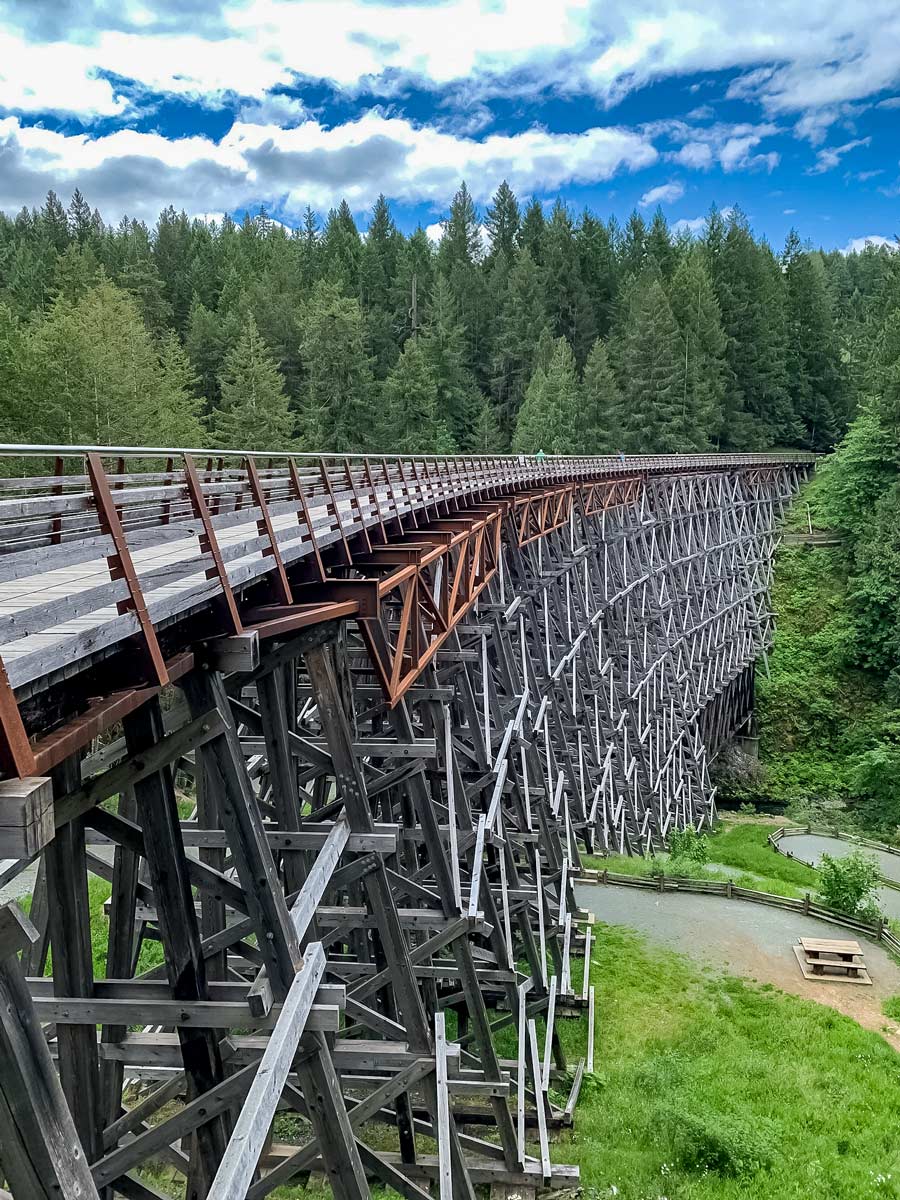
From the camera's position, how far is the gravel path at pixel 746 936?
14.9 meters

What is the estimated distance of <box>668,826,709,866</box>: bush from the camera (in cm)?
2225

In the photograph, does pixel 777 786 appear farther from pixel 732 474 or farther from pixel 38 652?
pixel 38 652

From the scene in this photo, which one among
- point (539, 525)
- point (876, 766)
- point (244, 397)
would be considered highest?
point (244, 397)

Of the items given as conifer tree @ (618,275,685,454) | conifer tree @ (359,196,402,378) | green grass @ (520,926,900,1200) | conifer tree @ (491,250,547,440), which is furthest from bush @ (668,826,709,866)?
conifer tree @ (359,196,402,378)

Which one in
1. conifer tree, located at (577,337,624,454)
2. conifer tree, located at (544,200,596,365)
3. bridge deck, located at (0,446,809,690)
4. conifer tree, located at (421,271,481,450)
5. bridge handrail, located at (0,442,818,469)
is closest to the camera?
bridge deck, located at (0,446,809,690)

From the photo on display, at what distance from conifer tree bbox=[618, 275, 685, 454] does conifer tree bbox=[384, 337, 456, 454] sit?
42.1ft

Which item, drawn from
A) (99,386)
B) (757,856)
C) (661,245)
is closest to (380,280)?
(661,245)

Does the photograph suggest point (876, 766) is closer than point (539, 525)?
No

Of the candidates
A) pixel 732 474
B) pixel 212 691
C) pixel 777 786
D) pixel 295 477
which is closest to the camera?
pixel 212 691

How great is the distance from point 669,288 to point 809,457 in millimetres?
16769

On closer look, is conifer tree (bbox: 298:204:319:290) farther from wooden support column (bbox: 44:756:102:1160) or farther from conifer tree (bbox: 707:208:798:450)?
wooden support column (bbox: 44:756:102:1160)

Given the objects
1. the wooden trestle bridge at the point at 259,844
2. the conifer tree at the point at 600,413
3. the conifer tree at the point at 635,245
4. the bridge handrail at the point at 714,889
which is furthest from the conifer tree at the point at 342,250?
the wooden trestle bridge at the point at 259,844

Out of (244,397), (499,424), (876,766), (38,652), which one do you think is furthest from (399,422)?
(38,652)

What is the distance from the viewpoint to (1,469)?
23391 millimetres
